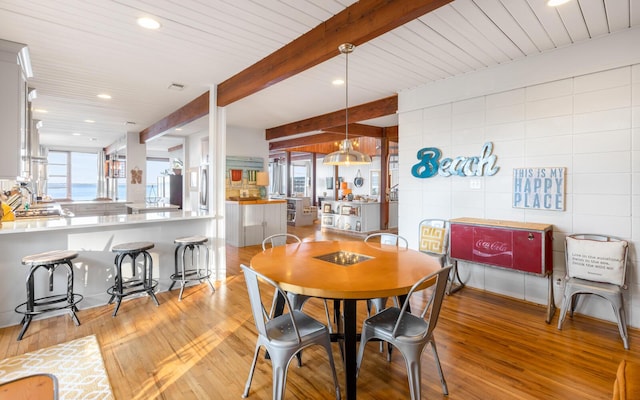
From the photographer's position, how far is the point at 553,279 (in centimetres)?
334

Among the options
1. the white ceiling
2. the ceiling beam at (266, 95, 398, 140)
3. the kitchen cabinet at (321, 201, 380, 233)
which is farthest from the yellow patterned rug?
the kitchen cabinet at (321, 201, 380, 233)

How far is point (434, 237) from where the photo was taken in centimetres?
404

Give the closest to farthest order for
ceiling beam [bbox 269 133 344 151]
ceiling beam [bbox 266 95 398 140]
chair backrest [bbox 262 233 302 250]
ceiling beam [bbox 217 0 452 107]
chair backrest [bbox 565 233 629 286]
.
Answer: ceiling beam [bbox 217 0 452 107] < chair backrest [bbox 565 233 629 286] < chair backrest [bbox 262 233 302 250] < ceiling beam [bbox 266 95 398 140] < ceiling beam [bbox 269 133 344 151]

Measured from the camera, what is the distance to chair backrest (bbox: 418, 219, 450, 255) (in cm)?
395

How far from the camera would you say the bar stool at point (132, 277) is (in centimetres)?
326

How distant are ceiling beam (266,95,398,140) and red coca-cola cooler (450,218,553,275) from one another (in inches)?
88.9

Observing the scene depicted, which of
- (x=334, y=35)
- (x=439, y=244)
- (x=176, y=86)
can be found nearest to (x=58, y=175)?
(x=176, y=86)

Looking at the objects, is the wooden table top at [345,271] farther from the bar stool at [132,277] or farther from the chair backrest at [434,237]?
the bar stool at [132,277]

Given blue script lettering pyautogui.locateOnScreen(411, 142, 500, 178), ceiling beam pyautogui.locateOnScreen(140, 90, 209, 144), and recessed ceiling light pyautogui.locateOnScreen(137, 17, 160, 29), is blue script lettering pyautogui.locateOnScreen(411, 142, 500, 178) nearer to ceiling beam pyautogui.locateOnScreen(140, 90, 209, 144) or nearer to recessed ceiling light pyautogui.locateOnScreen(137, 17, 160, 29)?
ceiling beam pyautogui.locateOnScreen(140, 90, 209, 144)

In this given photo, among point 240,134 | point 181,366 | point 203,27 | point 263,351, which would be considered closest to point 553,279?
point 263,351

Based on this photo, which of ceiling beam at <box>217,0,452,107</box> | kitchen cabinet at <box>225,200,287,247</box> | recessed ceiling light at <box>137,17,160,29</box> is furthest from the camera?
kitchen cabinet at <box>225,200,287,247</box>

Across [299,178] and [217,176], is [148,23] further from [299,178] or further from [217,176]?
[299,178]

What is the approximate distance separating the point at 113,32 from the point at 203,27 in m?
0.85

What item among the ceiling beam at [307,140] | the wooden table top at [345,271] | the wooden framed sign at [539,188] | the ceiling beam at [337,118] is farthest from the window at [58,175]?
the wooden framed sign at [539,188]
